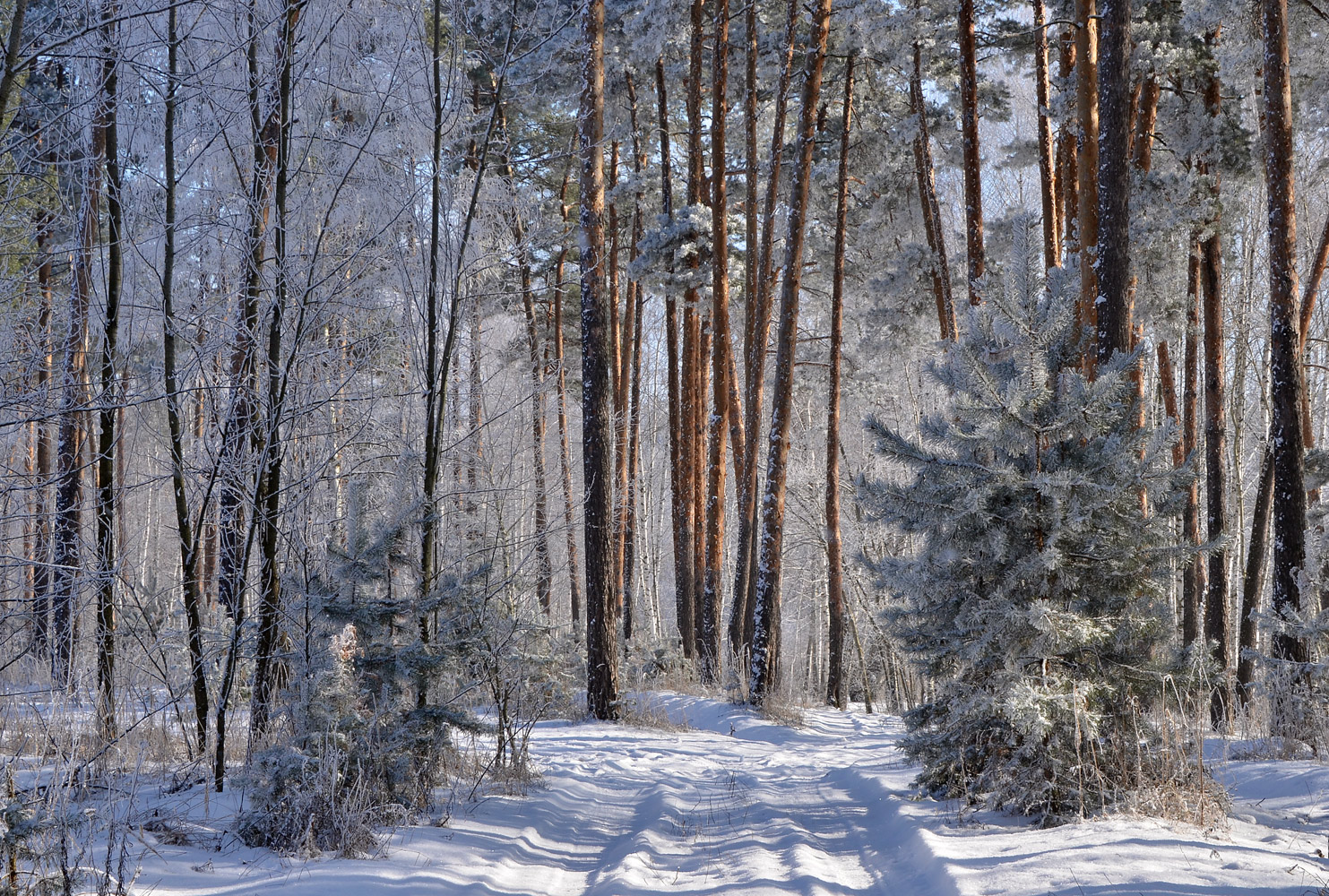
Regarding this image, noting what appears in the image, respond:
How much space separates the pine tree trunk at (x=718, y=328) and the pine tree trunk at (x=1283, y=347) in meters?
7.32

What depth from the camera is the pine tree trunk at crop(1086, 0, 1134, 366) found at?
727 centimetres

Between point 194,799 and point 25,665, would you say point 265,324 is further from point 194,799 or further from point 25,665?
point 25,665

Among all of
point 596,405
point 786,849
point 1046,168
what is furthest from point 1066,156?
point 786,849

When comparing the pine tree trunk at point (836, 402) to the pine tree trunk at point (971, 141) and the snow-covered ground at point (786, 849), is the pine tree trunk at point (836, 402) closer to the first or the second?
the pine tree trunk at point (971, 141)

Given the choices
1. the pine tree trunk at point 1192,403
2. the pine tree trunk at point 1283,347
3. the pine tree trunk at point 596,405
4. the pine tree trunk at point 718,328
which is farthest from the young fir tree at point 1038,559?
the pine tree trunk at point 1192,403

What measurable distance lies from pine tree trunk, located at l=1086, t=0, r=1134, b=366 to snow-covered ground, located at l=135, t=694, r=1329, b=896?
3394 mm

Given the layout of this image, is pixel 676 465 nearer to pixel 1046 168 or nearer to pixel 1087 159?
pixel 1046 168

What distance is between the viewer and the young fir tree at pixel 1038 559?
15.9 ft

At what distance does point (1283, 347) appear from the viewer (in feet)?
28.9

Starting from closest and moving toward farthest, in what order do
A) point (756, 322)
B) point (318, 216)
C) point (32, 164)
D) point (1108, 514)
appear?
point (1108, 514), point (32, 164), point (318, 216), point (756, 322)

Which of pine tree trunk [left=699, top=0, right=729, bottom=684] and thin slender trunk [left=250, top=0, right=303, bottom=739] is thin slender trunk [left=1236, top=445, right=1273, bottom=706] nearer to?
pine tree trunk [left=699, top=0, right=729, bottom=684]

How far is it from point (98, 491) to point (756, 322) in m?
10.5

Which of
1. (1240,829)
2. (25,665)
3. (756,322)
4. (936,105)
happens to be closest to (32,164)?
(25,665)

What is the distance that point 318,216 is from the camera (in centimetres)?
662
